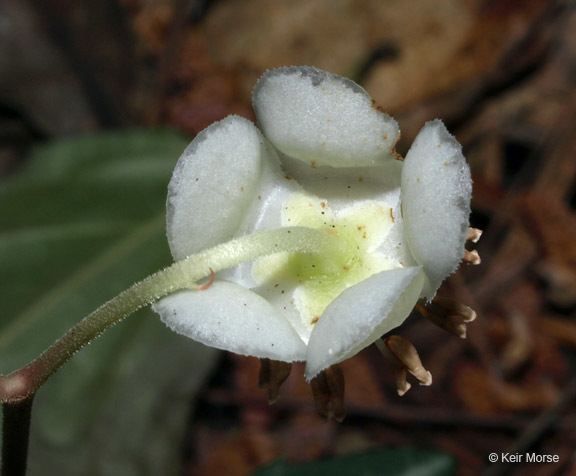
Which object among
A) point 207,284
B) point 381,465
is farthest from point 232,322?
point 381,465

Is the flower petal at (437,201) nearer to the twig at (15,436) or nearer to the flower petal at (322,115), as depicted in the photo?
the flower petal at (322,115)

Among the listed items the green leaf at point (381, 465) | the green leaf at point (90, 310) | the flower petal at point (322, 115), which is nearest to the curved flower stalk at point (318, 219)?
the flower petal at point (322, 115)

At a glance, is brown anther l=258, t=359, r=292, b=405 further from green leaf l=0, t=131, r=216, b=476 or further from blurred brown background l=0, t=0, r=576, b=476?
blurred brown background l=0, t=0, r=576, b=476

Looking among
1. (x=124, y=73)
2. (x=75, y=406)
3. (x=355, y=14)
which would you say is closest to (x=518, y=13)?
(x=355, y=14)

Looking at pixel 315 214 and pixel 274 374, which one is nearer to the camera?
pixel 274 374

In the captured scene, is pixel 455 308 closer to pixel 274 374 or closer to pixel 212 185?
pixel 274 374

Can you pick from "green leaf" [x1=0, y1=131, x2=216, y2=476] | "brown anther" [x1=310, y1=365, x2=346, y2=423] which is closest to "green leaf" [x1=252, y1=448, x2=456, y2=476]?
"green leaf" [x1=0, y1=131, x2=216, y2=476]
